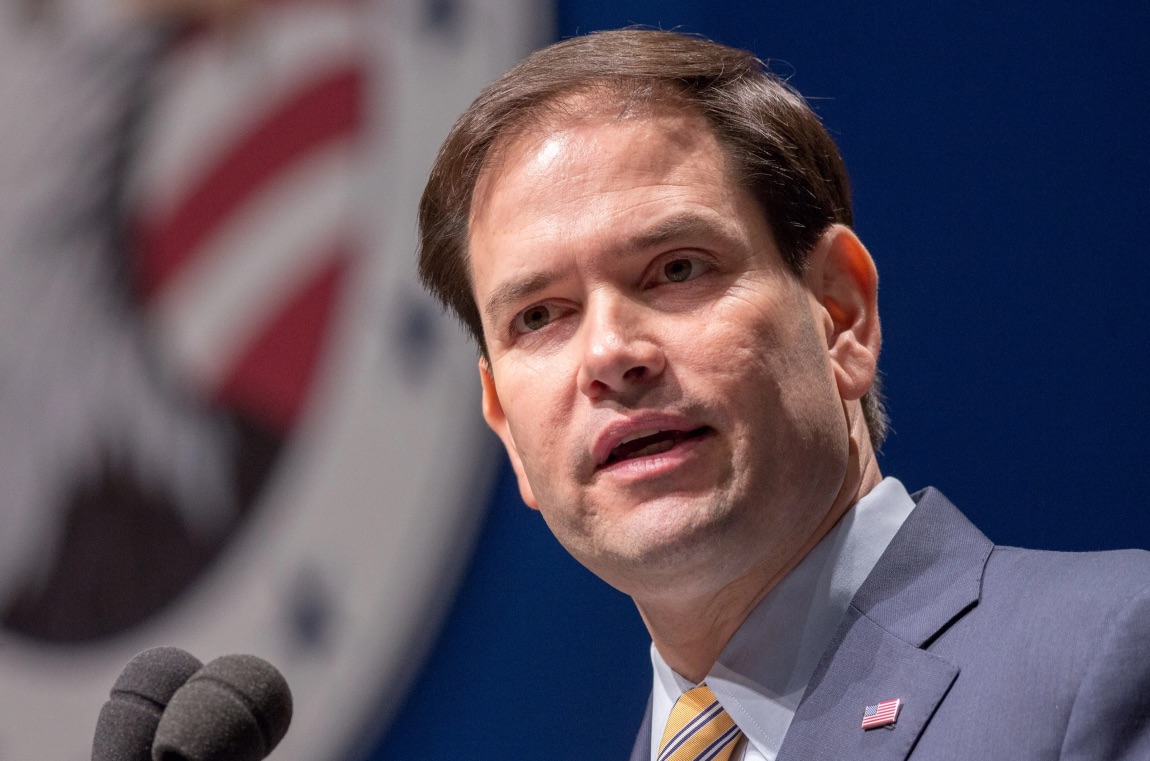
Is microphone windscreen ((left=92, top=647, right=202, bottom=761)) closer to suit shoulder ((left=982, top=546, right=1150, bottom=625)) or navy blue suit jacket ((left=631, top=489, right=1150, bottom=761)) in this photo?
navy blue suit jacket ((left=631, top=489, right=1150, bottom=761))

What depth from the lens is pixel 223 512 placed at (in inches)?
87.1

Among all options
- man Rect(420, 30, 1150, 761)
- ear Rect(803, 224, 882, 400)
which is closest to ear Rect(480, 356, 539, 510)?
man Rect(420, 30, 1150, 761)

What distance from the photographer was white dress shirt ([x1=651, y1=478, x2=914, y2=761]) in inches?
57.9

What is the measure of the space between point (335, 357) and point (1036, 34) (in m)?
1.45

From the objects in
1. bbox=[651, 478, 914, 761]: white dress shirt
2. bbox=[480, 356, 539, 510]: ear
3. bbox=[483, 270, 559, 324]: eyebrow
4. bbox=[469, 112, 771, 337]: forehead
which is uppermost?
bbox=[469, 112, 771, 337]: forehead

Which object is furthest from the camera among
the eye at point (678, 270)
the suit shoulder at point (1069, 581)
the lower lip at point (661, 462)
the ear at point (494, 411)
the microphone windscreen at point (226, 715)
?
the ear at point (494, 411)

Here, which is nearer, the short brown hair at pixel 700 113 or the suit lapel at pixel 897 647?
the suit lapel at pixel 897 647

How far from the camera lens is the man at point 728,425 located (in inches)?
53.1

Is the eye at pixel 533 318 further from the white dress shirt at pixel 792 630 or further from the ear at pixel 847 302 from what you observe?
the white dress shirt at pixel 792 630

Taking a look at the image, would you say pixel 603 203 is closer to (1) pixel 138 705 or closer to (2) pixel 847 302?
(2) pixel 847 302

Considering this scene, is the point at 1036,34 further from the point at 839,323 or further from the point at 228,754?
the point at 228,754

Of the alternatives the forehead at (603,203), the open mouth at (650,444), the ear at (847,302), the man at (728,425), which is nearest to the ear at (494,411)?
the man at (728,425)

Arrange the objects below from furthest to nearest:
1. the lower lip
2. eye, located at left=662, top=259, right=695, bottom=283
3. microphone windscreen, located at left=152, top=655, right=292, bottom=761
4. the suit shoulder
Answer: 1. eye, located at left=662, top=259, right=695, bottom=283
2. the lower lip
3. the suit shoulder
4. microphone windscreen, located at left=152, top=655, right=292, bottom=761

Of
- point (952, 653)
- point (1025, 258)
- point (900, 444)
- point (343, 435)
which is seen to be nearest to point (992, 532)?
point (900, 444)
